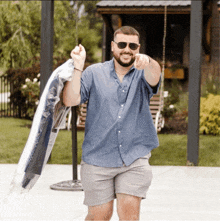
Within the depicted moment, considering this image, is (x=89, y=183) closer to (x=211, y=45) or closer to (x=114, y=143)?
(x=114, y=143)

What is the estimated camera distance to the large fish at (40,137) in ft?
11.1

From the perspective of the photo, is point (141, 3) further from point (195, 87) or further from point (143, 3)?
point (195, 87)

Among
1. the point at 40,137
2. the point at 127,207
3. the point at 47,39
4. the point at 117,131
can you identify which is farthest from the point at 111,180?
the point at 47,39

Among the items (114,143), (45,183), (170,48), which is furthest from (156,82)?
(170,48)

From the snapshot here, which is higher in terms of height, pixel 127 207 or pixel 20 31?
pixel 20 31

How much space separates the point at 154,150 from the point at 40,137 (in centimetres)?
659

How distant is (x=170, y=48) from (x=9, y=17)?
22.1 feet

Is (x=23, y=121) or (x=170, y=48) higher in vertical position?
(x=170, y=48)

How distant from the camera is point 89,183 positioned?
11.9ft

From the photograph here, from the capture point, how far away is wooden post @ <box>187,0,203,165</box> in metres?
8.00

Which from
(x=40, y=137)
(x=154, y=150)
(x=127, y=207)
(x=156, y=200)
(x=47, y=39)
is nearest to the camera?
(x=40, y=137)

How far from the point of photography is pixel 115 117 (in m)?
3.58

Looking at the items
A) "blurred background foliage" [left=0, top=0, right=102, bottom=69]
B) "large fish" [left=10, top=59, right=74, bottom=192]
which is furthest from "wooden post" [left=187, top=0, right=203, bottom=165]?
"blurred background foliage" [left=0, top=0, right=102, bottom=69]

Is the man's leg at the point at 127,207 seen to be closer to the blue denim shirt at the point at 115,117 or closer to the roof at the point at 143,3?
the blue denim shirt at the point at 115,117
